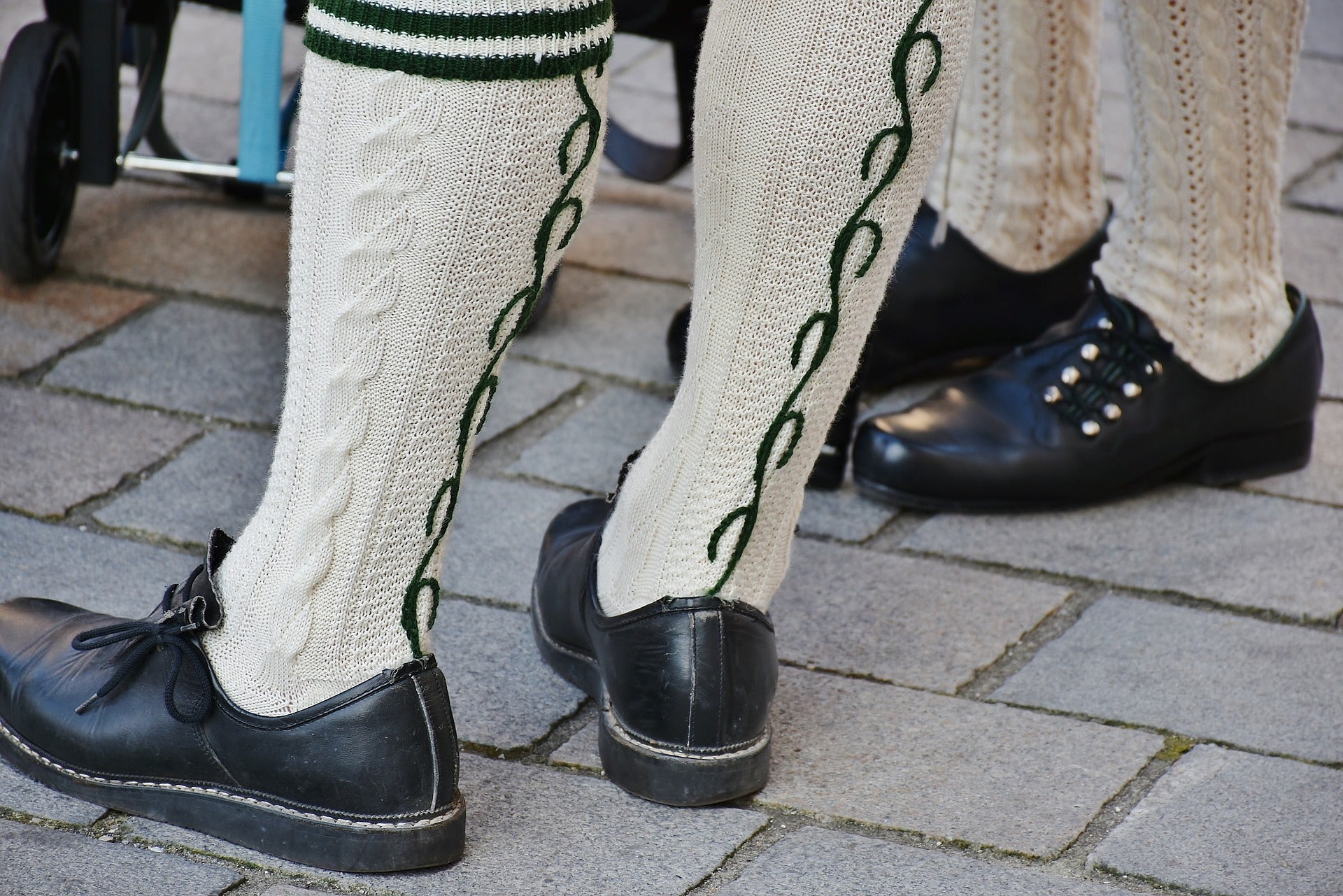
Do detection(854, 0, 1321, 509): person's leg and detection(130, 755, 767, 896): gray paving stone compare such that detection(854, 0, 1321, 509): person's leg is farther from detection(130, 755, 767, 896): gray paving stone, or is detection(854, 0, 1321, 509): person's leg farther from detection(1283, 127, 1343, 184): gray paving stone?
detection(1283, 127, 1343, 184): gray paving stone

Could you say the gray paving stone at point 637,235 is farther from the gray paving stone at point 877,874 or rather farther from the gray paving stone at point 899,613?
the gray paving stone at point 877,874

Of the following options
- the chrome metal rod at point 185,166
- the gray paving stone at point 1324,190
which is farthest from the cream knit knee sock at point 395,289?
the gray paving stone at point 1324,190

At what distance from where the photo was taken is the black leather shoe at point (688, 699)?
3.87ft

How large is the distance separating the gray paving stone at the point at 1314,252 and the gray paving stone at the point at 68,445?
169cm

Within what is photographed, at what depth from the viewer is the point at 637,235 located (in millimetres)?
2494

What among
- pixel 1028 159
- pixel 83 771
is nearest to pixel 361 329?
pixel 83 771

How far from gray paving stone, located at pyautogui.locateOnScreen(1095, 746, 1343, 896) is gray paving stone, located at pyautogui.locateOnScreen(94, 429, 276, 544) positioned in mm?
911

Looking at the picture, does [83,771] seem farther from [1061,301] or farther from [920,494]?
[1061,301]

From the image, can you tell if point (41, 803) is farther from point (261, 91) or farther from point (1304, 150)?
point (1304, 150)

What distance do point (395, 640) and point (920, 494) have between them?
2.64ft

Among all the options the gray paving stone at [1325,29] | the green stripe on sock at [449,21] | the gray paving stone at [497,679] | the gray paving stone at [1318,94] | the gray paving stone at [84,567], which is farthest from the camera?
the gray paving stone at [1325,29]

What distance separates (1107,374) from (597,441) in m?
0.61

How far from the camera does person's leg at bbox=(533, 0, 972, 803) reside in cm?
106

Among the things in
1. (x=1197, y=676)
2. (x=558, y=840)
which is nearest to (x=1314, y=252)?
(x=1197, y=676)
